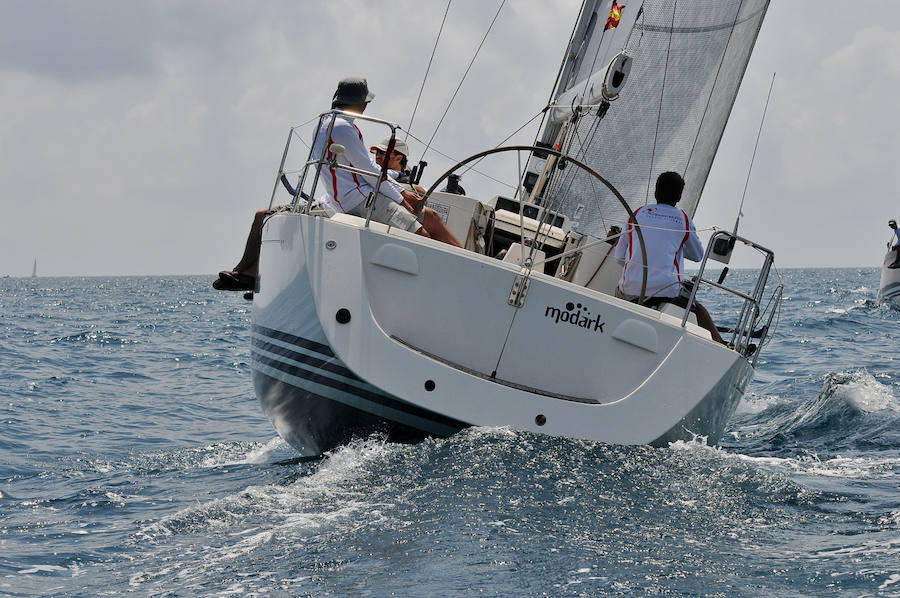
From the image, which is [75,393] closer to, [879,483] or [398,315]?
[398,315]

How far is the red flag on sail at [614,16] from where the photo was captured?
309 inches

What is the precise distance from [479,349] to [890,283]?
71.1ft

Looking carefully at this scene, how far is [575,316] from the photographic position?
4328mm

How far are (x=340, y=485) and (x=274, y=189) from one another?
9.00ft

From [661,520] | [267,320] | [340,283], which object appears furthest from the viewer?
[267,320]

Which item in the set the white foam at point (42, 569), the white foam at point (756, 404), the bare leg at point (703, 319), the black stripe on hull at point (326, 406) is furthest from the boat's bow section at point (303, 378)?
the white foam at point (756, 404)

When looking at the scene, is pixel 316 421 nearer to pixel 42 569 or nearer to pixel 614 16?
pixel 42 569

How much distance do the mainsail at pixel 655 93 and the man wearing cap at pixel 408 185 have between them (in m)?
1.93

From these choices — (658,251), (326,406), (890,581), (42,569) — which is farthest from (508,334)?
(42,569)

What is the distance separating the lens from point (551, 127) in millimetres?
7930

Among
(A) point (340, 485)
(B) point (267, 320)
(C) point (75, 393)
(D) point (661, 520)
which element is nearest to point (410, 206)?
(B) point (267, 320)

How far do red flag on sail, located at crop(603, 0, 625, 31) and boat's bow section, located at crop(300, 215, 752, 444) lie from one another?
4149 mm

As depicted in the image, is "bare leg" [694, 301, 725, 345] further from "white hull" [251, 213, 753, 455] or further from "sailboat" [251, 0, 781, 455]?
"white hull" [251, 213, 753, 455]

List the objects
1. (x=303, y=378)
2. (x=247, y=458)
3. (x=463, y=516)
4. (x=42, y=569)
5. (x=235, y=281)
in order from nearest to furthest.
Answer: (x=463, y=516)
(x=42, y=569)
(x=303, y=378)
(x=247, y=458)
(x=235, y=281)
